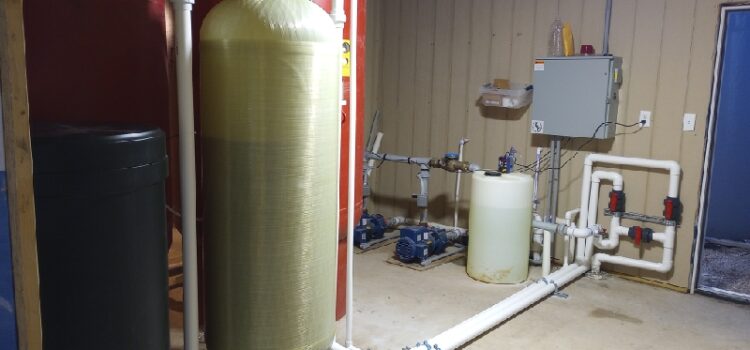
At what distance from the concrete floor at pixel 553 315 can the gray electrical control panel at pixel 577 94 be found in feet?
3.17

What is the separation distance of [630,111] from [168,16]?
2868 millimetres

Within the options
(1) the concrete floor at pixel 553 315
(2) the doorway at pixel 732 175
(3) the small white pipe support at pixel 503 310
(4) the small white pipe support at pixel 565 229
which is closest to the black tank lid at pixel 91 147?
(1) the concrete floor at pixel 553 315

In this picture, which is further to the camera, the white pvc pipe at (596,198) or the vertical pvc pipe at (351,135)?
the white pvc pipe at (596,198)

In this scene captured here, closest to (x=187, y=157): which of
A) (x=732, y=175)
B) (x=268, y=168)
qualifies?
(x=268, y=168)

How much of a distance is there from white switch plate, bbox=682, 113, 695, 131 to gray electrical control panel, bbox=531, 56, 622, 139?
0.39 meters

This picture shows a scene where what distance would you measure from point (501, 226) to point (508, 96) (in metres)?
1.00

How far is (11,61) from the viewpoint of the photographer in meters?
1.12

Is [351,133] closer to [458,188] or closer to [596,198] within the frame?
[596,198]

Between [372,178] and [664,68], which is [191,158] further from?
[372,178]

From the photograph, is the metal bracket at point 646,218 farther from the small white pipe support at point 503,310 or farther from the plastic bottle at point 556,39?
the plastic bottle at point 556,39

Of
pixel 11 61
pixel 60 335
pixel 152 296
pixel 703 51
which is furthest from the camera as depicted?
pixel 703 51

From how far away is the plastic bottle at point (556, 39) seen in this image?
3984mm

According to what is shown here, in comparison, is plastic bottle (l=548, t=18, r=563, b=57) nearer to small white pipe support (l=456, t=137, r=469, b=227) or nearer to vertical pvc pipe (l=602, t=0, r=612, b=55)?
vertical pvc pipe (l=602, t=0, r=612, b=55)

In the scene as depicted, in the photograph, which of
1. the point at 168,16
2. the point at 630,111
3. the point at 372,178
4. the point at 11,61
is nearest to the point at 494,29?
the point at 630,111
